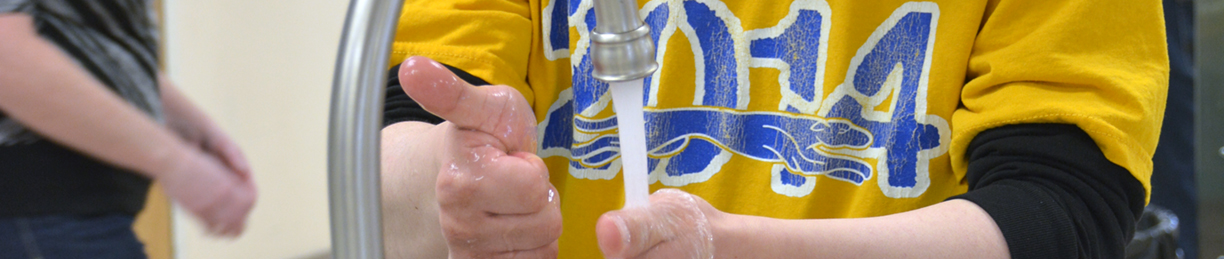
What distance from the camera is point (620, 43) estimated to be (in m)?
0.30

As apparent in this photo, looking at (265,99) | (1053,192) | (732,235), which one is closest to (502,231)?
(732,235)

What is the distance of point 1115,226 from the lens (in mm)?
529

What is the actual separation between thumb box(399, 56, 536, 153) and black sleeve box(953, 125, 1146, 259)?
0.99 ft

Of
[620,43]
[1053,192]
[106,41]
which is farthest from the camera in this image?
[1053,192]

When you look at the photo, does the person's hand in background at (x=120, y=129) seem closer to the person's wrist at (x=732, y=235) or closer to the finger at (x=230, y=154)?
the finger at (x=230, y=154)

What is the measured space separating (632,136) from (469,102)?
8cm

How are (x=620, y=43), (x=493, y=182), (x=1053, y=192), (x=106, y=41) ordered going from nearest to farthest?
(x=106, y=41), (x=620, y=43), (x=493, y=182), (x=1053, y=192)

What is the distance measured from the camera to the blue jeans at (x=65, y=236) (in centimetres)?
14

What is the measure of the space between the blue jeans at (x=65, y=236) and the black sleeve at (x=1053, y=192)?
18.9 inches

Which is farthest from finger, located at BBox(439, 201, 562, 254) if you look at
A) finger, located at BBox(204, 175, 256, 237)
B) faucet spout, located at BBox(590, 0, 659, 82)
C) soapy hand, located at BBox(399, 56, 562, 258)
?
finger, located at BBox(204, 175, 256, 237)

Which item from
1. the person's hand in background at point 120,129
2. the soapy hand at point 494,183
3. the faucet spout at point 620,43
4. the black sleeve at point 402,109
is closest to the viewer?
the person's hand in background at point 120,129

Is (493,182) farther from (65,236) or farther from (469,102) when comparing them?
(65,236)

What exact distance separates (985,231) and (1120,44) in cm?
17

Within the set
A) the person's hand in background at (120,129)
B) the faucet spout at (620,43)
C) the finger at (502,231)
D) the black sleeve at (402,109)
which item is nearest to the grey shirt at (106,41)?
the person's hand in background at (120,129)
